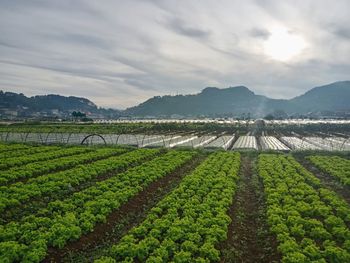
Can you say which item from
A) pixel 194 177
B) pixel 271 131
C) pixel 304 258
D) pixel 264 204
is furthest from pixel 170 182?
pixel 271 131

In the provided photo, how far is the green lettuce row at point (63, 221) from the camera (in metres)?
9.69

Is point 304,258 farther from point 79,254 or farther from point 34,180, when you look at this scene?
point 34,180

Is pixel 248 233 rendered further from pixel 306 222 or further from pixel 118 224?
pixel 118 224

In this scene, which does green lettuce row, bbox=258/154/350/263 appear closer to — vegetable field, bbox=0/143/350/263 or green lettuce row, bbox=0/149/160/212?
vegetable field, bbox=0/143/350/263

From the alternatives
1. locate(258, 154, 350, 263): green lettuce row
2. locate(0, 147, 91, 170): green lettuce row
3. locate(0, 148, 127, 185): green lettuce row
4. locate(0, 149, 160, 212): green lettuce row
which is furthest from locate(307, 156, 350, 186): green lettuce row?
locate(0, 147, 91, 170): green lettuce row

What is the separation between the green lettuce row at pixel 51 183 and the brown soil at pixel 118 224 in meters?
3.75

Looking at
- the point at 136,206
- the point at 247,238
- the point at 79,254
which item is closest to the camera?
the point at 79,254

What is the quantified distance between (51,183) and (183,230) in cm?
834

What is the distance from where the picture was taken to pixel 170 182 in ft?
67.4

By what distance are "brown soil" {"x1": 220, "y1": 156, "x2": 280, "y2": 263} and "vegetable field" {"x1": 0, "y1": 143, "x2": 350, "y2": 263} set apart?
0.11ft

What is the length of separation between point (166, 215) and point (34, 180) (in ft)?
28.0

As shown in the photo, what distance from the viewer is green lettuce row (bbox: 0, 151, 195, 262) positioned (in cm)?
969

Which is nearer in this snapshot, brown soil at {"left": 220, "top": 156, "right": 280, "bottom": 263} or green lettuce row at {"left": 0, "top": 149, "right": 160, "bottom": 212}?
brown soil at {"left": 220, "top": 156, "right": 280, "bottom": 263}

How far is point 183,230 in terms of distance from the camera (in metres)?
11.8
